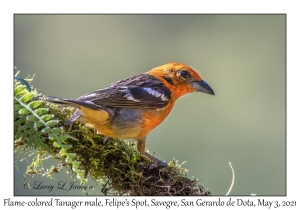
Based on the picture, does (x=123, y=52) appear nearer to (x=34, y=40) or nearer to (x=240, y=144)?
(x=34, y=40)

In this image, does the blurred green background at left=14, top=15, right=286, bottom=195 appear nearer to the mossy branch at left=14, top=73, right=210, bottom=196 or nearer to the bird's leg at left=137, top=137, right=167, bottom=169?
the bird's leg at left=137, top=137, right=167, bottom=169

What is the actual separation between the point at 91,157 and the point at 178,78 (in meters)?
2.78

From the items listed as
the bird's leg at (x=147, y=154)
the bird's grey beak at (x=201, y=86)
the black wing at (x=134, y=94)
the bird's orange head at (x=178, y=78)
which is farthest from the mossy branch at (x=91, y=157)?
the bird's grey beak at (x=201, y=86)

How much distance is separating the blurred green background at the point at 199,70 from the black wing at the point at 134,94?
6.63 m

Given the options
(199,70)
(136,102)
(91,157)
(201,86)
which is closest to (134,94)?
(136,102)

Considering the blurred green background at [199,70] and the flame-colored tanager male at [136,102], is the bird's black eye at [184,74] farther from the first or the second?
the blurred green background at [199,70]

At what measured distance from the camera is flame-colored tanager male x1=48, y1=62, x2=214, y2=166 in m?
6.02

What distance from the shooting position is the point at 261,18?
99.6ft

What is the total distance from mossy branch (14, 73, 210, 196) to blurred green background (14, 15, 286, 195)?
8.25m

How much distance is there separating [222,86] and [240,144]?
642cm

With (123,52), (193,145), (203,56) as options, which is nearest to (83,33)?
(123,52)

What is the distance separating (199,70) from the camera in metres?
24.1

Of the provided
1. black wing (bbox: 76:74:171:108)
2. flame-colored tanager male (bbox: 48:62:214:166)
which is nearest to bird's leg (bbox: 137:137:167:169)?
flame-colored tanager male (bbox: 48:62:214:166)
